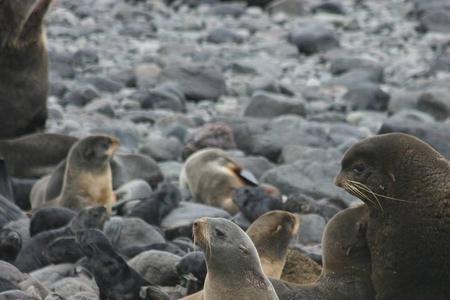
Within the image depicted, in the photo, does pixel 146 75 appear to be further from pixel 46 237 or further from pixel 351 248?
pixel 351 248


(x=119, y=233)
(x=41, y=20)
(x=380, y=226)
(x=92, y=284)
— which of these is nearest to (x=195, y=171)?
(x=41, y=20)

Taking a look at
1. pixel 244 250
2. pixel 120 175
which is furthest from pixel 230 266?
pixel 120 175

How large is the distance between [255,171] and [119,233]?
385cm

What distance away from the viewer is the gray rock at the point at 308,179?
11.0 m

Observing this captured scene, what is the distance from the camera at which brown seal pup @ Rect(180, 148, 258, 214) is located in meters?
10.6

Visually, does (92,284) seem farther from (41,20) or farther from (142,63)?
(142,63)

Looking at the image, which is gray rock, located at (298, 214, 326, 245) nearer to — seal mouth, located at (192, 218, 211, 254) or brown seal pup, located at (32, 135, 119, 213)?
brown seal pup, located at (32, 135, 119, 213)

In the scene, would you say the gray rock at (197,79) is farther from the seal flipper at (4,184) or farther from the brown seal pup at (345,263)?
the brown seal pup at (345,263)

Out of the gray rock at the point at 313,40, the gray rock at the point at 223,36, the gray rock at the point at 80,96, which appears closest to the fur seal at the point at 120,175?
the gray rock at the point at 80,96

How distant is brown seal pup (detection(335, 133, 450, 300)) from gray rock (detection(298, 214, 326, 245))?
2.37 m

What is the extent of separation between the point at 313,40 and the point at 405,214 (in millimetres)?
14116

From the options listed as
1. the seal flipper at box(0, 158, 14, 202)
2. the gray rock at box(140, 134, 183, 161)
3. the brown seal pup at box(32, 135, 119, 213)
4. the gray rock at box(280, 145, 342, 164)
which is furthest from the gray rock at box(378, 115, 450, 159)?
the seal flipper at box(0, 158, 14, 202)

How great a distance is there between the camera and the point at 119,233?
8.45 meters

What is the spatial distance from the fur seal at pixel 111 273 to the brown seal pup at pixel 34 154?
4.16 metres
